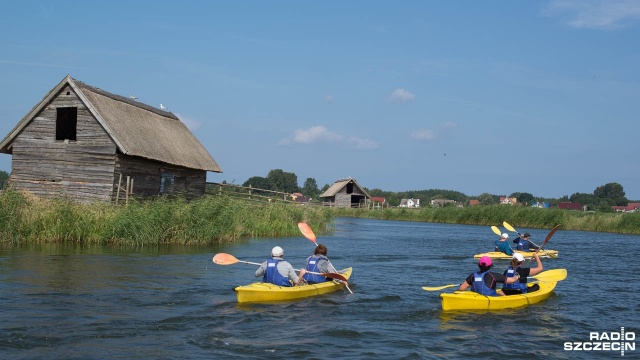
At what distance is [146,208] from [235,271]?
5.69m

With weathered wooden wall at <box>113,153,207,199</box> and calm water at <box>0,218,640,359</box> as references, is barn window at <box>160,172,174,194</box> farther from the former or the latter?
calm water at <box>0,218,640,359</box>

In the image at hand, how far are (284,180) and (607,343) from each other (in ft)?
387

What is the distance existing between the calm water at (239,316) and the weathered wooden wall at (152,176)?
6757mm

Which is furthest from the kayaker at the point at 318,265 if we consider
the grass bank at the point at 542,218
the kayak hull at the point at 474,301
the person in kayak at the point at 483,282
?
the grass bank at the point at 542,218

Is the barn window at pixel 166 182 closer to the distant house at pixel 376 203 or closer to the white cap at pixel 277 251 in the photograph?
the white cap at pixel 277 251

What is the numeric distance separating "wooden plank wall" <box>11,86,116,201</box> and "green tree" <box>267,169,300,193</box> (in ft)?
327

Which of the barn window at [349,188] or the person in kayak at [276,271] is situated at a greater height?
the barn window at [349,188]

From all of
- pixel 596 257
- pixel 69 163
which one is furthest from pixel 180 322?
pixel 596 257

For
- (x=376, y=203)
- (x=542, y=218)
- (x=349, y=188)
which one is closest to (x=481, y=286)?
(x=542, y=218)

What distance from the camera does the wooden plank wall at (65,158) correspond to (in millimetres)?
25047

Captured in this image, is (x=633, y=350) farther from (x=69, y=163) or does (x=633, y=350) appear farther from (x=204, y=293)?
(x=69, y=163)

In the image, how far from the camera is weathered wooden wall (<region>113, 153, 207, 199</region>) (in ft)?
84.4

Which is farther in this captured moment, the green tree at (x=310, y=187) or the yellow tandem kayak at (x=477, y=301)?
the green tree at (x=310, y=187)

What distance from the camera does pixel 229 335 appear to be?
10.2m
